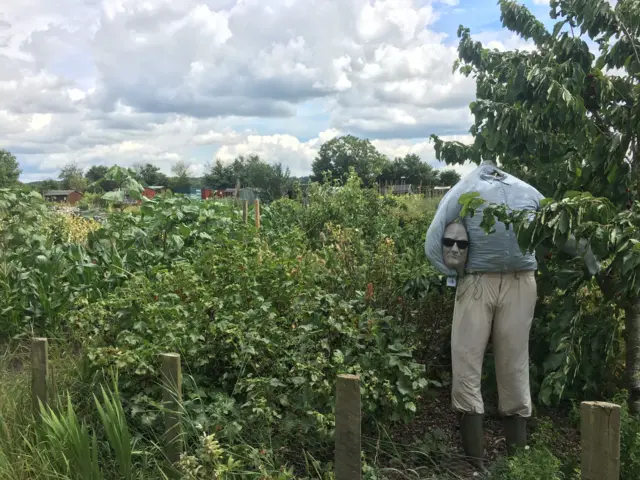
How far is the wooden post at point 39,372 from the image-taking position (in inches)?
129

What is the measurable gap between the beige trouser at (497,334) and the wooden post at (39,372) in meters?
2.35

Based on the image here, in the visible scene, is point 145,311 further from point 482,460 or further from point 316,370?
point 482,460

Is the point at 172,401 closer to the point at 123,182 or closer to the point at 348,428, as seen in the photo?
the point at 348,428

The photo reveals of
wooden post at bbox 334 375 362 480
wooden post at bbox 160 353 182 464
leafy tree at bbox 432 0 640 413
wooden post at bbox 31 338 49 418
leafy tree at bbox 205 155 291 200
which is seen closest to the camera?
wooden post at bbox 334 375 362 480

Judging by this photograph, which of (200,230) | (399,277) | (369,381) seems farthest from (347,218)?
(369,381)

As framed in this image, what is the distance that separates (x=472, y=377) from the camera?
3.13 meters

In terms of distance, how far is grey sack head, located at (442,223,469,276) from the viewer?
123 inches

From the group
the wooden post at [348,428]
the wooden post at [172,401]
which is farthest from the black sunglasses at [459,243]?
the wooden post at [172,401]

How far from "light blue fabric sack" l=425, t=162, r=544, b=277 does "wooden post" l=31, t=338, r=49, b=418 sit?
2.30 m

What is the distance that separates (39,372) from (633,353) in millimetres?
3468

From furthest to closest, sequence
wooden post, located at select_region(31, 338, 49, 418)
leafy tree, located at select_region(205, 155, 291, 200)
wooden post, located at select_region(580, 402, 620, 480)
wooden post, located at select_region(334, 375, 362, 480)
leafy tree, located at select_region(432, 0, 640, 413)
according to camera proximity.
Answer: leafy tree, located at select_region(205, 155, 291, 200) < wooden post, located at select_region(31, 338, 49, 418) < leafy tree, located at select_region(432, 0, 640, 413) < wooden post, located at select_region(334, 375, 362, 480) < wooden post, located at select_region(580, 402, 620, 480)

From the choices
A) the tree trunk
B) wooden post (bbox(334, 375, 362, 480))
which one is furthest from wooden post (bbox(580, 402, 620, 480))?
the tree trunk

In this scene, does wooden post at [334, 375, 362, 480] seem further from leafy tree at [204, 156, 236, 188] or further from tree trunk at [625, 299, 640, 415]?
leafy tree at [204, 156, 236, 188]

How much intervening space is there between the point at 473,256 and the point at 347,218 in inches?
225
